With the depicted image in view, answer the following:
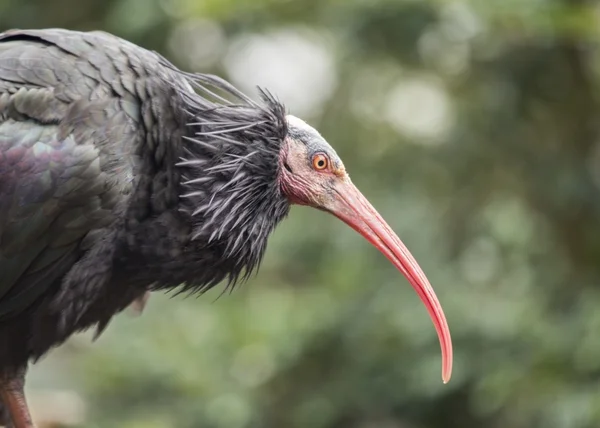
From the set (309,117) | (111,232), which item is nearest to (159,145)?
(111,232)

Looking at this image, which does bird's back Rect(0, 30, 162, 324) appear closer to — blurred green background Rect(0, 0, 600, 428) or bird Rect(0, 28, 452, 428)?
bird Rect(0, 28, 452, 428)

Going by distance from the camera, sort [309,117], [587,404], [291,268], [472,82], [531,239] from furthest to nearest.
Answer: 1. [309,117]
2. [291,268]
3. [472,82]
4. [531,239]
5. [587,404]

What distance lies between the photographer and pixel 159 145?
4.30 meters

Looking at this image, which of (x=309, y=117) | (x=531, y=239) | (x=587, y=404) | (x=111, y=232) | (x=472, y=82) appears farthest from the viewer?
(x=309, y=117)

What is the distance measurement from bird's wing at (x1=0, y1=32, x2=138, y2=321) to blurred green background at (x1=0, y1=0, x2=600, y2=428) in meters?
2.52

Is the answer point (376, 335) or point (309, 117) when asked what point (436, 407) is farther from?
point (309, 117)

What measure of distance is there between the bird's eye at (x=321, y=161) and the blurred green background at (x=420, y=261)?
219cm

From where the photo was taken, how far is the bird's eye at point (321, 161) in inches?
184

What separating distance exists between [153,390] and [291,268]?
5.57 ft

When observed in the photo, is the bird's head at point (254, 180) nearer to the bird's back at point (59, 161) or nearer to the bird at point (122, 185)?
the bird at point (122, 185)

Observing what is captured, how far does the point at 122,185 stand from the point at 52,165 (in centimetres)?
27

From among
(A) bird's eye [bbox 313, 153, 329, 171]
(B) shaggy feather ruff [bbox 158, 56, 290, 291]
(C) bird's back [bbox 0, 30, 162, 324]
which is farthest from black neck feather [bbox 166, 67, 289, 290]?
(C) bird's back [bbox 0, 30, 162, 324]

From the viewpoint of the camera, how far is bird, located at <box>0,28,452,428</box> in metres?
4.10

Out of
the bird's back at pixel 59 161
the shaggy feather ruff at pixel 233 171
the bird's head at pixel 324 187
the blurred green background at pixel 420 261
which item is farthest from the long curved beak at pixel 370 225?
the blurred green background at pixel 420 261
